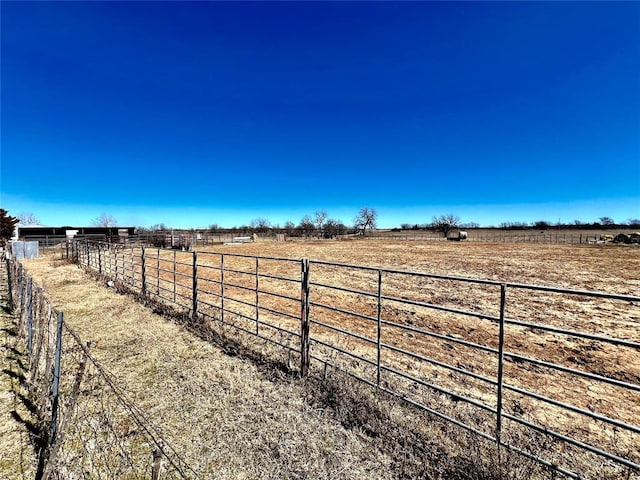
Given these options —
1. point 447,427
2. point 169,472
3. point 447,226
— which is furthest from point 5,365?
point 447,226

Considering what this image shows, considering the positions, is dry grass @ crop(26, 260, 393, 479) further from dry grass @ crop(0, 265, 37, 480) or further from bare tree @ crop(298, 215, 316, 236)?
bare tree @ crop(298, 215, 316, 236)

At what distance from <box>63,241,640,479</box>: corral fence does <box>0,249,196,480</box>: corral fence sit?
1.89m

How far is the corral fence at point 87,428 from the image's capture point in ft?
7.92

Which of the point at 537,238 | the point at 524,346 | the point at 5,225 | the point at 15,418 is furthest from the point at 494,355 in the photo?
the point at 537,238

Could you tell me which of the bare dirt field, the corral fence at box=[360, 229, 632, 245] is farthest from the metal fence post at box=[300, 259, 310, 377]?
the corral fence at box=[360, 229, 632, 245]

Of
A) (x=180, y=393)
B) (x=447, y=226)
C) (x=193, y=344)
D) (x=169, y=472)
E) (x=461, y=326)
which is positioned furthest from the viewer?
(x=447, y=226)

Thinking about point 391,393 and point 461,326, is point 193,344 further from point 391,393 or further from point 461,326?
point 461,326

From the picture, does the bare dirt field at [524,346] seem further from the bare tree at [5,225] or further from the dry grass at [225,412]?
the bare tree at [5,225]

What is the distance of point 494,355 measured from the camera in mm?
5020

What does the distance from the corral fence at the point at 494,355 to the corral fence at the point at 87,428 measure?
6.20ft

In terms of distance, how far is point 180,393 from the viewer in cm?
371

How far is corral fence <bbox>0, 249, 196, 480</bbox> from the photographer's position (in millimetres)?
2414

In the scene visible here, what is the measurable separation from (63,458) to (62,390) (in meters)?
1.50

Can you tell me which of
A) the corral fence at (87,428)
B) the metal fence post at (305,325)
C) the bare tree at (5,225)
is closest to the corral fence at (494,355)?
the metal fence post at (305,325)
